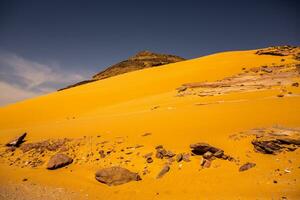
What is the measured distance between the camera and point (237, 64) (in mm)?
23172

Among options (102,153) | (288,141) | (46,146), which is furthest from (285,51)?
(46,146)

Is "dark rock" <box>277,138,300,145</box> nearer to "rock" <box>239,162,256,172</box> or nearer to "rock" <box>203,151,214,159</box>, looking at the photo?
"rock" <box>239,162,256,172</box>

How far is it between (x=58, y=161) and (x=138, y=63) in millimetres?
56774

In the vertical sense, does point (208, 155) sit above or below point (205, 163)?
above

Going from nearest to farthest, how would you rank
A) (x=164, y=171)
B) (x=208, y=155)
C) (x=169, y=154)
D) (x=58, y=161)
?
(x=164, y=171), (x=208, y=155), (x=169, y=154), (x=58, y=161)

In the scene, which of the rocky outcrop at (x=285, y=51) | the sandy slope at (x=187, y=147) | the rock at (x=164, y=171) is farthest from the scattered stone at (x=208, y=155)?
the rocky outcrop at (x=285, y=51)

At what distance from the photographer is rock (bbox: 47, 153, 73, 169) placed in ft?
31.7

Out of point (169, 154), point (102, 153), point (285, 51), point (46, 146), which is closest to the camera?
point (169, 154)

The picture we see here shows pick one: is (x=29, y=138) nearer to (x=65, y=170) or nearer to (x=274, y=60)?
(x=65, y=170)

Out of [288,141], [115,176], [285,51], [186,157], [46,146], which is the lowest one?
[115,176]

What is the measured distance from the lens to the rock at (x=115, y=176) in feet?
26.4

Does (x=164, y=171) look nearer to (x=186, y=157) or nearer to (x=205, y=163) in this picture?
(x=186, y=157)

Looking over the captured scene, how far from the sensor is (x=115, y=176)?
818 cm

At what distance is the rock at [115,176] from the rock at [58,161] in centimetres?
191
